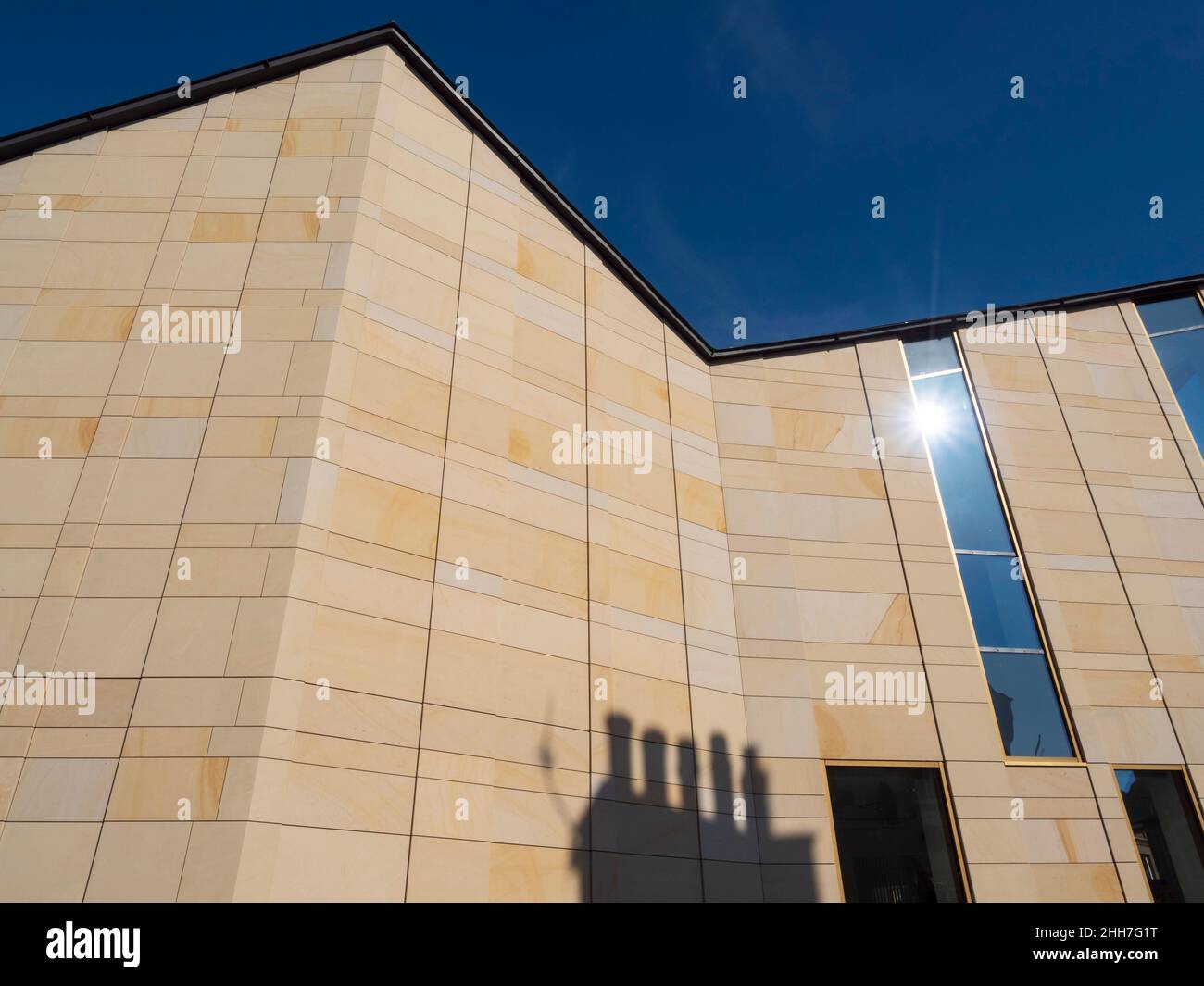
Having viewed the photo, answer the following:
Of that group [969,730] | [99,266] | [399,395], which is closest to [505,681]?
[399,395]

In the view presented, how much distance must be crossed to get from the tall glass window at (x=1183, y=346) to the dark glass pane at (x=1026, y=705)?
965 centimetres

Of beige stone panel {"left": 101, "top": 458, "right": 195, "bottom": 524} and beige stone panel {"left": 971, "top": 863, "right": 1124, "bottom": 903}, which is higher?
beige stone panel {"left": 101, "top": 458, "right": 195, "bottom": 524}

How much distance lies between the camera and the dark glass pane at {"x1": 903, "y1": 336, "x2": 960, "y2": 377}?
23.1 metres

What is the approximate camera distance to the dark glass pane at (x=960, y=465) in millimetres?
20391

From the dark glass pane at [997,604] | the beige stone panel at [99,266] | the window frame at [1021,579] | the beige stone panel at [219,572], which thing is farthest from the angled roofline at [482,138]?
the beige stone panel at [219,572]

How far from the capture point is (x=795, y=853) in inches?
621

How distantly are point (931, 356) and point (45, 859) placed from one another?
2350cm

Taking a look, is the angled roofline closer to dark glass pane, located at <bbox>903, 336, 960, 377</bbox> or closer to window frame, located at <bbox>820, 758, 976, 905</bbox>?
dark glass pane, located at <bbox>903, 336, 960, 377</bbox>

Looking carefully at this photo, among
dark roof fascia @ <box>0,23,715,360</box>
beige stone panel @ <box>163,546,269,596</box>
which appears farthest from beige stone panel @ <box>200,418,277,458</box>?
dark roof fascia @ <box>0,23,715,360</box>

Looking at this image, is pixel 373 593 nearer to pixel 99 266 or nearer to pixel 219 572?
pixel 219 572

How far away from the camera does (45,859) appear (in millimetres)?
10000

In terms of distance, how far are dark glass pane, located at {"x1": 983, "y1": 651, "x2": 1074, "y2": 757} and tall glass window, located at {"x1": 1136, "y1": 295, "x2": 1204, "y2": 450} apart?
965 centimetres

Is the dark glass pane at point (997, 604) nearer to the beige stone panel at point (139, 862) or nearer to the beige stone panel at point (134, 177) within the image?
the beige stone panel at point (139, 862)
